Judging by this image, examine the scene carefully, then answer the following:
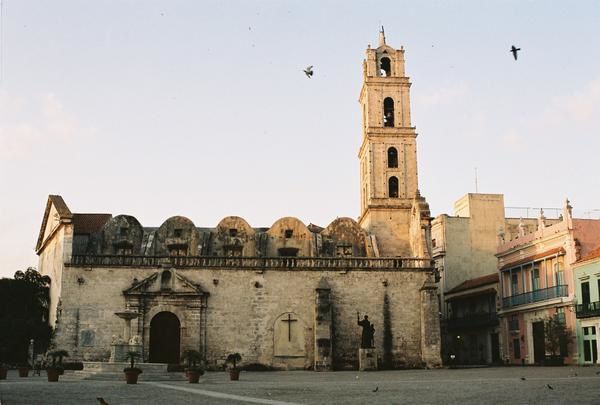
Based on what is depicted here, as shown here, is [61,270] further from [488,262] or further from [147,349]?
[488,262]

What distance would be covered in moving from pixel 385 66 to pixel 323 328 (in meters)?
20.5

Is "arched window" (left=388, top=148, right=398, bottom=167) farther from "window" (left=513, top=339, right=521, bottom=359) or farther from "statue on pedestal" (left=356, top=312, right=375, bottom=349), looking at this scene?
"window" (left=513, top=339, right=521, bottom=359)

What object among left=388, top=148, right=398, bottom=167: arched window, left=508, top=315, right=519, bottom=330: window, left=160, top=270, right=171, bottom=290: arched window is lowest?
left=508, top=315, right=519, bottom=330: window

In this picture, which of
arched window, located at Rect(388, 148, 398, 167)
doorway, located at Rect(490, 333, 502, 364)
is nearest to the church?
Answer: arched window, located at Rect(388, 148, 398, 167)

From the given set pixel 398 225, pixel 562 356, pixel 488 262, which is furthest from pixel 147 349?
pixel 488 262

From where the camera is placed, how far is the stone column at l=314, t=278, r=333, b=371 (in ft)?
124

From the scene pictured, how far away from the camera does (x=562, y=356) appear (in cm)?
3959

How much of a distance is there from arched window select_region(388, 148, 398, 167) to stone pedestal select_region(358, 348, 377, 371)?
14867 millimetres

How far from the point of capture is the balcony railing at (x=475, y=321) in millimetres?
49156

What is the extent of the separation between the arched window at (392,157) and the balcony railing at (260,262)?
9084 millimetres

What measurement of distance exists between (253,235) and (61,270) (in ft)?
38.2

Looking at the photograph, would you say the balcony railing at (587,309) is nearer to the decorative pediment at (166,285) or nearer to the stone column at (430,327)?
the stone column at (430,327)

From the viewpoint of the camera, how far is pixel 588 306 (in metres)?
38.1

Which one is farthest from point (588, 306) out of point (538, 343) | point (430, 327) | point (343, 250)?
point (343, 250)
